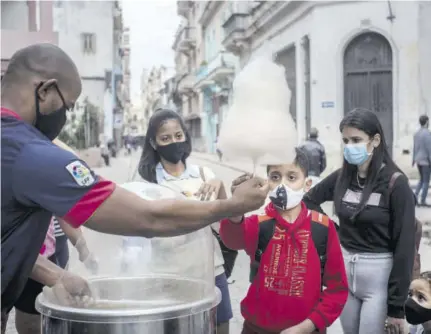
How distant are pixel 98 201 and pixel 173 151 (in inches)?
73.3

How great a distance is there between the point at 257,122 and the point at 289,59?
20.0 m

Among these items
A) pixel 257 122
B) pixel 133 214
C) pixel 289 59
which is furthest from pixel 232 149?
pixel 289 59

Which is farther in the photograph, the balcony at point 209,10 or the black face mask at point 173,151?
the balcony at point 209,10

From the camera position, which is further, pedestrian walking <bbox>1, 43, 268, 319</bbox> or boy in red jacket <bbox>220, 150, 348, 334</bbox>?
boy in red jacket <bbox>220, 150, 348, 334</bbox>

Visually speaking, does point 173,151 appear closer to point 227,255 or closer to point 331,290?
point 227,255

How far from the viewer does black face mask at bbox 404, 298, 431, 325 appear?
11.0 feet

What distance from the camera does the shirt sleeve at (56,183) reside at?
6.27ft

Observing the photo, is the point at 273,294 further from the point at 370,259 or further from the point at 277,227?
the point at 370,259

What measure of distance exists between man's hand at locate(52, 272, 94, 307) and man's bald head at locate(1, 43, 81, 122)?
803mm

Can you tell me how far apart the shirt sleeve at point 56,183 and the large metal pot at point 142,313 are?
424mm

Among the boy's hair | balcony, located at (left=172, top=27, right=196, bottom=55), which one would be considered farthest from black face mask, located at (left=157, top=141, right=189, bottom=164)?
balcony, located at (left=172, top=27, right=196, bottom=55)

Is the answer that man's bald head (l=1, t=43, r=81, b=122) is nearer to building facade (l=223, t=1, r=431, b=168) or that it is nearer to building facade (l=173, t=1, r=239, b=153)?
building facade (l=223, t=1, r=431, b=168)

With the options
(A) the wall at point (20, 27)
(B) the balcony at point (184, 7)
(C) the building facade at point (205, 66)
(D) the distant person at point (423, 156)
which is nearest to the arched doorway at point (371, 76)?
(D) the distant person at point (423, 156)

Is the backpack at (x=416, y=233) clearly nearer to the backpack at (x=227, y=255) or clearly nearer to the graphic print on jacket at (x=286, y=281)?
the graphic print on jacket at (x=286, y=281)
